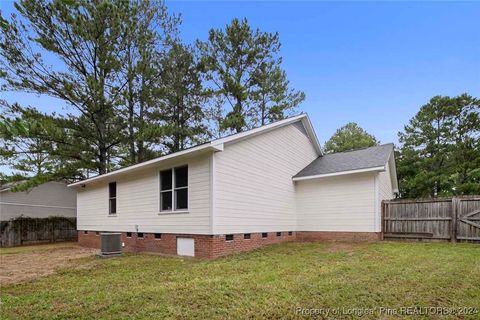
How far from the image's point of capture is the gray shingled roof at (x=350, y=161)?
1219 centimetres

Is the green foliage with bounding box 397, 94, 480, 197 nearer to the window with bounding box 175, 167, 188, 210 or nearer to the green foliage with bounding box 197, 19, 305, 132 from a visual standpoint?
the green foliage with bounding box 197, 19, 305, 132

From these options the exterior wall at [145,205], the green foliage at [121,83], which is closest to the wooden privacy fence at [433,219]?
the exterior wall at [145,205]

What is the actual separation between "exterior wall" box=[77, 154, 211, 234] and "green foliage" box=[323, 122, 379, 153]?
25.9 metres

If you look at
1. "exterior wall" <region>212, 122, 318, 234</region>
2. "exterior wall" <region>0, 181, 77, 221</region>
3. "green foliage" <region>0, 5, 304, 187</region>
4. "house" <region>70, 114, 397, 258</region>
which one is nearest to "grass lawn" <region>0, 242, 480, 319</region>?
"house" <region>70, 114, 397, 258</region>

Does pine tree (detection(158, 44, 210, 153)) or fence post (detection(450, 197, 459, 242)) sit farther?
pine tree (detection(158, 44, 210, 153))

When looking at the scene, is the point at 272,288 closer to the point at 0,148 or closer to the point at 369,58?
the point at 369,58

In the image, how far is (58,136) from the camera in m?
17.4

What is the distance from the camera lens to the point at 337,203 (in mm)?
12570

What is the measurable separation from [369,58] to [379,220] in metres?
8.91

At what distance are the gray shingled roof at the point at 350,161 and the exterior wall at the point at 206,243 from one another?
9.85ft

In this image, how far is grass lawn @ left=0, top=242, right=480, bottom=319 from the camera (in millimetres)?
4633

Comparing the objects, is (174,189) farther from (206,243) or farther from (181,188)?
(206,243)

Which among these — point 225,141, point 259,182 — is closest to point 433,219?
point 259,182

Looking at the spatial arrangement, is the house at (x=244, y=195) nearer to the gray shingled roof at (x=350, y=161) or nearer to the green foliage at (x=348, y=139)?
the gray shingled roof at (x=350, y=161)
